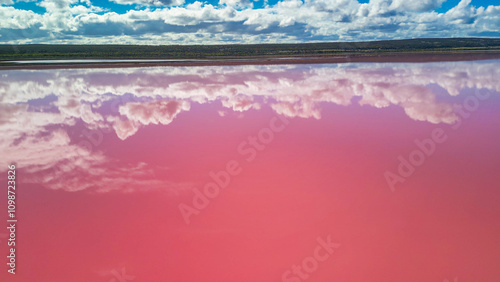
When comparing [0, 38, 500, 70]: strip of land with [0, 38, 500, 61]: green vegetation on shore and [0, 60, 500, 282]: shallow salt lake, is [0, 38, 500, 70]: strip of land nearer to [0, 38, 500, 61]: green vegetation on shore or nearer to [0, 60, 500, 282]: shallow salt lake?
[0, 38, 500, 61]: green vegetation on shore

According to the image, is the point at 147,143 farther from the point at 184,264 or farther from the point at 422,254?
the point at 422,254

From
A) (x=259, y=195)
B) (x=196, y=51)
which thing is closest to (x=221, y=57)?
(x=196, y=51)

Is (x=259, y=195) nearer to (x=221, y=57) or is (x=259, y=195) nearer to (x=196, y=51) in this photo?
(x=221, y=57)

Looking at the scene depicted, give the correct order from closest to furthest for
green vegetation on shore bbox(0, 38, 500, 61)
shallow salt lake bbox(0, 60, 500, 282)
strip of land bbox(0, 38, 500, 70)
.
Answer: shallow salt lake bbox(0, 60, 500, 282) → strip of land bbox(0, 38, 500, 70) → green vegetation on shore bbox(0, 38, 500, 61)

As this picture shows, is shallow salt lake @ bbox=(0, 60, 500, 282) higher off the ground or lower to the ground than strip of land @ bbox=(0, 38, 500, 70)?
lower

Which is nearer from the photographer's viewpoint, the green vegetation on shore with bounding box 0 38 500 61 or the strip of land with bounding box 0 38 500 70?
the strip of land with bounding box 0 38 500 70

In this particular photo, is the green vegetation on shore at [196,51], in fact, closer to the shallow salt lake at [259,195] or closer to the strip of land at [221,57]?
the strip of land at [221,57]

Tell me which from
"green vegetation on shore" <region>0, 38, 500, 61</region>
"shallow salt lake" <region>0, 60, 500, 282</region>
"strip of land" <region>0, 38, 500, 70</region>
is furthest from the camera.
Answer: "green vegetation on shore" <region>0, 38, 500, 61</region>

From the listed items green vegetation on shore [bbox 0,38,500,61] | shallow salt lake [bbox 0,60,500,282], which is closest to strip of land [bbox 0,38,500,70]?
green vegetation on shore [bbox 0,38,500,61]

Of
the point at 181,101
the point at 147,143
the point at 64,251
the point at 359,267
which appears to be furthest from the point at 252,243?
the point at 181,101
